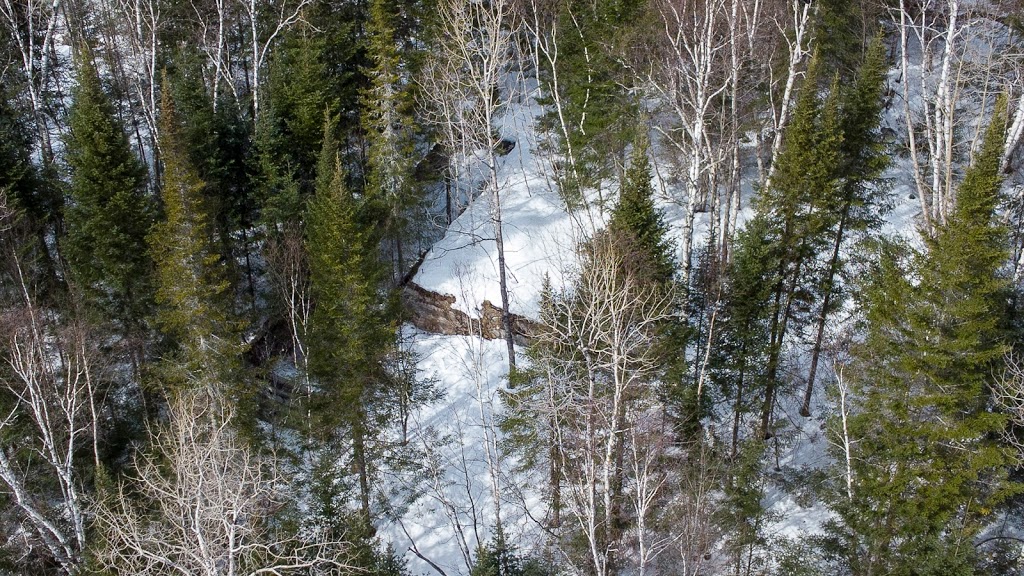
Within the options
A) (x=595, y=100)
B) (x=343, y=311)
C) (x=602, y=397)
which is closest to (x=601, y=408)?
(x=602, y=397)

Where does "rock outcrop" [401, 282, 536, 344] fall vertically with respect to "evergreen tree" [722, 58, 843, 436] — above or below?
below

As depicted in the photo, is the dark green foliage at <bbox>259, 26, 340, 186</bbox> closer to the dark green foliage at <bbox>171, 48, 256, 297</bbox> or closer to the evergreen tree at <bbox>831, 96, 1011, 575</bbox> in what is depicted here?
the dark green foliage at <bbox>171, 48, 256, 297</bbox>

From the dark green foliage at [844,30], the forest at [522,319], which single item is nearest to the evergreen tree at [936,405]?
the forest at [522,319]

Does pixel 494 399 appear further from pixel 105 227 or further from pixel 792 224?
pixel 105 227

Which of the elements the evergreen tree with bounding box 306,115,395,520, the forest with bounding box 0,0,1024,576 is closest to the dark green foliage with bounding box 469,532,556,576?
the forest with bounding box 0,0,1024,576

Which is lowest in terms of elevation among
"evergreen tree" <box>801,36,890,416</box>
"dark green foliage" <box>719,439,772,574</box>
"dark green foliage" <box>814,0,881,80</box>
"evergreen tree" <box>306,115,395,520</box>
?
"dark green foliage" <box>719,439,772,574</box>

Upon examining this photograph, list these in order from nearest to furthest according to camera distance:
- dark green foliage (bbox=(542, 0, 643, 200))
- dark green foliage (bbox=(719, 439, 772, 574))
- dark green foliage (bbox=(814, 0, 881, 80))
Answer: dark green foliage (bbox=(719, 439, 772, 574))
dark green foliage (bbox=(542, 0, 643, 200))
dark green foliage (bbox=(814, 0, 881, 80))

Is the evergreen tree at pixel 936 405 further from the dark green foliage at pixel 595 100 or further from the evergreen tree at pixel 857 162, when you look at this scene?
the dark green foliage at pixel 595 100
